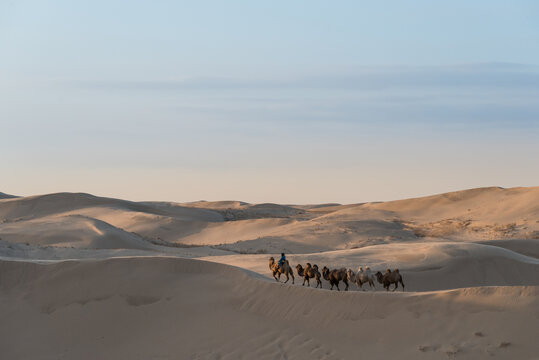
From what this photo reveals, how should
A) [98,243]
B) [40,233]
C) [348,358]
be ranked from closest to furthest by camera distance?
1. [348,358]
2. [98,243]
3. [40,233]

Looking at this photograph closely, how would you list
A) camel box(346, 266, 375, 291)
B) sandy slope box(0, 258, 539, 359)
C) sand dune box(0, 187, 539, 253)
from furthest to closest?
sand dune box(0, 187, 539, 253) → camel box(346, 266, 375, 291) → sandy slope box(0, 258, 539, 359)

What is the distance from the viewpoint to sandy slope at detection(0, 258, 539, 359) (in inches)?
464

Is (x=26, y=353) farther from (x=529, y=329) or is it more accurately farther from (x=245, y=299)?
(x=529, y=329)

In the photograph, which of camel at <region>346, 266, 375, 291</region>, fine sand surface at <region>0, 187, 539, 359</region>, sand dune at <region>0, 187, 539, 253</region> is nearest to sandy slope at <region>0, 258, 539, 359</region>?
fine sand surface at <region>0, 187, 539, 359</region>

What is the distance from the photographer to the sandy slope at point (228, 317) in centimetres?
1178

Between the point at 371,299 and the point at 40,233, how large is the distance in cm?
2418

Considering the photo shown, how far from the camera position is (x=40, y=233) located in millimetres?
33406

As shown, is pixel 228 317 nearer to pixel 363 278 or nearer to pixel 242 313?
pixel 242 313

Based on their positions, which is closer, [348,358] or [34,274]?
[348,358]

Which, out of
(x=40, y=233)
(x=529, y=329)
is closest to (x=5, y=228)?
(x=40, y=233)

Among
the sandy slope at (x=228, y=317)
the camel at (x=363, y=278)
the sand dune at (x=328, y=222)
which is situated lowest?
the sandy slope at (x=228, y=317)

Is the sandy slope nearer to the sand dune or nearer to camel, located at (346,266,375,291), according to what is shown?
camel, located at (346,266,375,291)

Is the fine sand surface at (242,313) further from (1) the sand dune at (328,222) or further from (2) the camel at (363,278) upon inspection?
(1) the sand dune at (328,222)

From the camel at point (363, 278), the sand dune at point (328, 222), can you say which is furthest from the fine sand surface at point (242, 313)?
the sand dune at point (328, 222)
